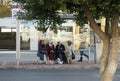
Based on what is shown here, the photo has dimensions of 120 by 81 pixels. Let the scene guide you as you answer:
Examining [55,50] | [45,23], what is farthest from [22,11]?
[55,50]

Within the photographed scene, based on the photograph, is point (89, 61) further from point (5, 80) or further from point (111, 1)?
point (111, 1)

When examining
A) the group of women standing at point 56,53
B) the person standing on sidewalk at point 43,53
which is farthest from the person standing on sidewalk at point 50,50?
the person standing on sidewalk at point 43,53

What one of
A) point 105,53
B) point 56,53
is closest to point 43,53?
point 56,53

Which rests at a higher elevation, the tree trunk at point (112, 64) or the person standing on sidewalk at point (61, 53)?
the tree trunk at point (112, 64)

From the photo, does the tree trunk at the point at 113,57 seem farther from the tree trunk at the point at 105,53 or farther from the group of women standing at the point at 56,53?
the group of women standing at the point at 56,53

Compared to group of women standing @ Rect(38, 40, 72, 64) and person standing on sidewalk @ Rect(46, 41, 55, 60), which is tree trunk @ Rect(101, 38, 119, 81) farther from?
person standing on sidewalk @ Rect(46, 41, 55, 60)

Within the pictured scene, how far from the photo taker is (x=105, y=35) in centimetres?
761

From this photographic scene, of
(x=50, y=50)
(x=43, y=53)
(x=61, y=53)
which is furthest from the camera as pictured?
(x=50, y=50)

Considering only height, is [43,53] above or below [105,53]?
below

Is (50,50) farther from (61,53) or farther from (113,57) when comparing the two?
(113,57)

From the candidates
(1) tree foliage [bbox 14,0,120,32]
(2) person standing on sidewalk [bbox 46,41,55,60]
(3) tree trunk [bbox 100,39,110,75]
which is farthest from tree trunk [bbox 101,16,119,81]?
(2) person standing on sidewalk [bbox 46,41,55,60]

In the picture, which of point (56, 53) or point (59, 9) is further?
point (56, 53)

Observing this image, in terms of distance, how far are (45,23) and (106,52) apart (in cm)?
143

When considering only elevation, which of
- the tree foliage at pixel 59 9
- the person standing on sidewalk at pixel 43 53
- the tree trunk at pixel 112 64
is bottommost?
the person standing on sidewalk at pixel 43 53
